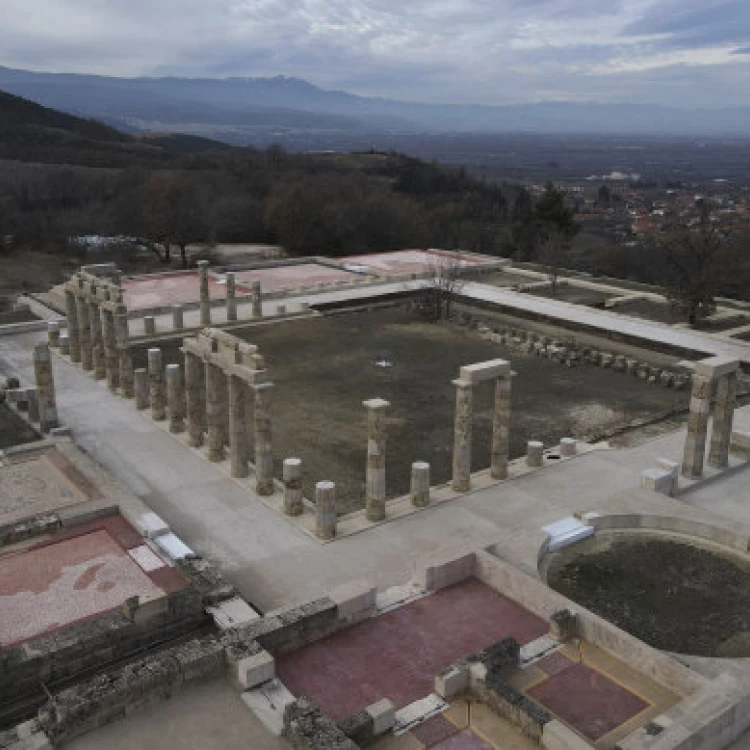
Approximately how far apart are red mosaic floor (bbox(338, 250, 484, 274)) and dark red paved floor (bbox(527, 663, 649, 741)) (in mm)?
31363

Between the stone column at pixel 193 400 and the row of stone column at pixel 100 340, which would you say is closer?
the stone column at pixel 193 400

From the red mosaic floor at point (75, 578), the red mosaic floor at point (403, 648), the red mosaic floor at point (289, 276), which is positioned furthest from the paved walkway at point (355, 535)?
the red mosaic floor at point (289, 276)

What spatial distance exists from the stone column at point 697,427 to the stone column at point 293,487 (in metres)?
8.47

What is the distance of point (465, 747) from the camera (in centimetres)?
988

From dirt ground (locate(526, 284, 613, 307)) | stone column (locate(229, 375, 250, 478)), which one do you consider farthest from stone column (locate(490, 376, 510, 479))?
dirt ground (locate(526, 284, 613, 307))

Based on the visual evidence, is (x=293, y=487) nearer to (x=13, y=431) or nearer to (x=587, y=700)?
(x=587, y=700)

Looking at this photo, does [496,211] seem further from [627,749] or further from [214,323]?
[627,749]

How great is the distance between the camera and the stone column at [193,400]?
62.5ft

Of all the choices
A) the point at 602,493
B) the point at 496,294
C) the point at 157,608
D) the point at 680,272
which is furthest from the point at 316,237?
the point at 157,608

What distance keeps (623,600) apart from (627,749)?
3.94 metres

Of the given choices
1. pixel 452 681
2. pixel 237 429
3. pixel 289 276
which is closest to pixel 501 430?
pixel 237 429

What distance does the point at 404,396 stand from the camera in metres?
23.5

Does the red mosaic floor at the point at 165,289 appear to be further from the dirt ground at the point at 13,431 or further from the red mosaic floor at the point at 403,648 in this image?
the red mosaic floor at the point at 403,648

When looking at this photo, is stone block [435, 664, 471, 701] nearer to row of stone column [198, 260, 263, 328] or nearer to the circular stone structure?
the circular stone structure
